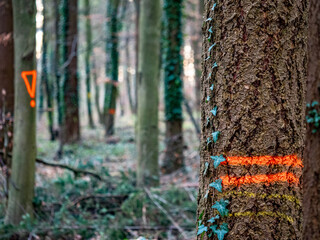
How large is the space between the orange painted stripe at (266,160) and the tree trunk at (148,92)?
4508 millimetres

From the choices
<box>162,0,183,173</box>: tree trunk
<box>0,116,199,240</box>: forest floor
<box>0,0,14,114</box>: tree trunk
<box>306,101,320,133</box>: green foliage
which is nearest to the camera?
<box>0,116,199,240</box>: forest floor

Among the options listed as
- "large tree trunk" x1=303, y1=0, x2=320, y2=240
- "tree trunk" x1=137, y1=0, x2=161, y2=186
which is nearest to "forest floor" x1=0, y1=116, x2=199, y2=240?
"tree trunk" x1=137, y1=0, x2=161, y2=186

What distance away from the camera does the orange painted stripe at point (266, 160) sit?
1790mm

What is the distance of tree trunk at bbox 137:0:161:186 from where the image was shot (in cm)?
623

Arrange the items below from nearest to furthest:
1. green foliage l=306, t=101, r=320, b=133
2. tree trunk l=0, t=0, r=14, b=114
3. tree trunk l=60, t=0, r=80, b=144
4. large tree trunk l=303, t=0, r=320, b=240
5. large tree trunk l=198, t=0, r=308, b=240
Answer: large tree trunk l=198, t=0, r=308, b=240 → large tree trunk l=303, t=0, r=320, b=240 → green foliage l=306, t=101, r=320, b=133 → tree trunk l=0, t=0, r=14, b=114 → tree trunk l=60, t=0, r=80, b=144

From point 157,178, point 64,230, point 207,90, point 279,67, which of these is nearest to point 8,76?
point 64,230

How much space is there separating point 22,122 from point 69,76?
9.34m

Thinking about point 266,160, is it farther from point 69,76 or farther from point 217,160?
point 69,76

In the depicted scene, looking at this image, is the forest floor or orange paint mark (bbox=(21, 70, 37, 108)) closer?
the forest floor

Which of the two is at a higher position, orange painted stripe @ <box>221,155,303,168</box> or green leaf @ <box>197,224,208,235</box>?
orange painted stripe @ <box>221,155,303,168</box>

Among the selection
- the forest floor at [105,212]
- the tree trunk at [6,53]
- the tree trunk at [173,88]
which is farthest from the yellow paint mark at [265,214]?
the tree trunk at [173,88]

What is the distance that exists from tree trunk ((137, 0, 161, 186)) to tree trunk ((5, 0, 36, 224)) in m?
2.27

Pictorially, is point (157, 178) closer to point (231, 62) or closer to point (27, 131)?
point (27, 131)

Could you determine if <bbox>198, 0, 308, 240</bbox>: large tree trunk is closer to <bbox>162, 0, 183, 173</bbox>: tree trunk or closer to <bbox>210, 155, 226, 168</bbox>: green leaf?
<bbox>210, 155, 226, 168</bbox>: green leaf
